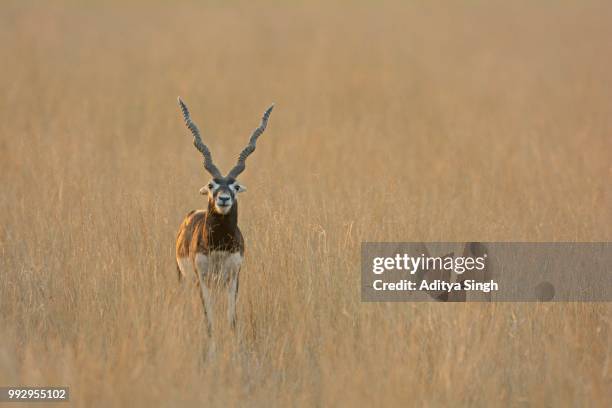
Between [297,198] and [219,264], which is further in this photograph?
[297,198]

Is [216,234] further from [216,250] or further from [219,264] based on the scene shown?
[219,264]

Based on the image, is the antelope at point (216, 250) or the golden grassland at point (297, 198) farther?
the antelope at point (216, 250)

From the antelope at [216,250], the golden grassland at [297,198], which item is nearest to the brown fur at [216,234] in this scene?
the antelope at [216,250]

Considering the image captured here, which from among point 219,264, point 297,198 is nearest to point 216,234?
point 219,264

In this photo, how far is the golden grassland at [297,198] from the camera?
6516mm

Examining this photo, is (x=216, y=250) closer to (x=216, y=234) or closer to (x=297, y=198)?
(x=216, y=234)

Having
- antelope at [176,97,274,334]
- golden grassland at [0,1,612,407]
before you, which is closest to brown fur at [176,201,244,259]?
antelope at [176,97,274,334]

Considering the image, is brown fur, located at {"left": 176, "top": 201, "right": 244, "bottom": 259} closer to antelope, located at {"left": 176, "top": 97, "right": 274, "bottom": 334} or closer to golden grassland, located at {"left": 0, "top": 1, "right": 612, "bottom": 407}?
antelope, located at {"left": 176, "top": 97, "right": 274, "bottom": 334}

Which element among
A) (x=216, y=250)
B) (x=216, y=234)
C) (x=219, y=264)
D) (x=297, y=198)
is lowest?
(x=219, y=264)

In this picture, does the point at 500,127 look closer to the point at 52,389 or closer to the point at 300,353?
the point at 300,353

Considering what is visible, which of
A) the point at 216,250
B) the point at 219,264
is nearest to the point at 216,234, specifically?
the point at 216,250

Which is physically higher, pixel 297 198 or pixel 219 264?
pixel 297 198

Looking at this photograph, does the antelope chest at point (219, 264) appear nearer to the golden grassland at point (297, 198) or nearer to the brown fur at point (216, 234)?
the brown fur at point (216, 234)

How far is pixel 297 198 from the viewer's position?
952 centimetres
